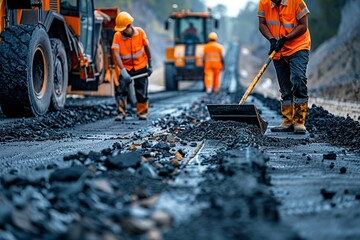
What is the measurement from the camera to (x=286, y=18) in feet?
26.2

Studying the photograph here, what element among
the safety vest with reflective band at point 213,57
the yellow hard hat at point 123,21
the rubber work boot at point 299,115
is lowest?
the safety vest with reflective band at point 213,57

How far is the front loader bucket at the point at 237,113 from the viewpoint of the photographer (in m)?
7.79

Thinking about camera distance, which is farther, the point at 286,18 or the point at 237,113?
the point at 286,18

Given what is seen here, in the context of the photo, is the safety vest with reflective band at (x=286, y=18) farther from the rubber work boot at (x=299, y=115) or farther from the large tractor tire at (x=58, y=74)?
the large tractor tire at (x=58, y=74)

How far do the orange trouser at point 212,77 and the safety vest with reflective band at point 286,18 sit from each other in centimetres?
1279

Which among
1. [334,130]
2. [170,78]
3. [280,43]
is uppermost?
[280,43]

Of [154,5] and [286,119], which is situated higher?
[154,5]

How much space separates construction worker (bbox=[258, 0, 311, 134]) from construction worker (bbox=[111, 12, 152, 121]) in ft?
8.43

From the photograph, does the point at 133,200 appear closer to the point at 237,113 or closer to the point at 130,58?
the point at 237,113

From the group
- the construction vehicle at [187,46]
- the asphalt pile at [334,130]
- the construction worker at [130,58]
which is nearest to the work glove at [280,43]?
the asphalt pile at [334,130]

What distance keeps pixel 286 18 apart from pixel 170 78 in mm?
17381

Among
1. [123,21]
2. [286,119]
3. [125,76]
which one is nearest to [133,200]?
[286,119]

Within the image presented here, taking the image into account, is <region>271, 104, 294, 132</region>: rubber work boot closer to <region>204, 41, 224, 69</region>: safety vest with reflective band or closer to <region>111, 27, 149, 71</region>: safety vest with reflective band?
<region>111, 27, 149, 71</region>: safety vest with reflective band

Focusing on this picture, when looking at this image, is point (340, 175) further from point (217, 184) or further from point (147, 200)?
point (147, 200)
